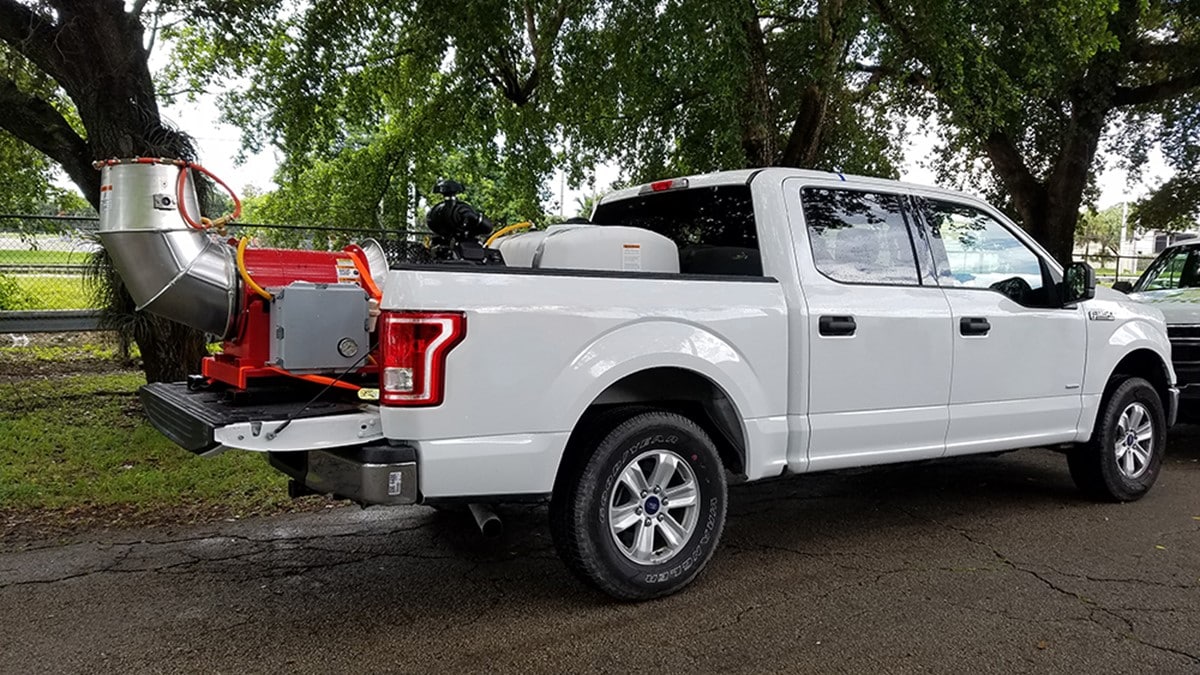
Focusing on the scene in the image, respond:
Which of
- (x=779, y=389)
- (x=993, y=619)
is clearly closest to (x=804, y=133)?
(x=779, y=389)

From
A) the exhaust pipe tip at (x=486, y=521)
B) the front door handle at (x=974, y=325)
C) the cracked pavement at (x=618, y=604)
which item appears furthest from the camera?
the front door handle at (x=974, y=325)

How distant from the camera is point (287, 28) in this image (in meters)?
9.27

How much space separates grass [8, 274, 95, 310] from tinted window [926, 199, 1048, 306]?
945 cm

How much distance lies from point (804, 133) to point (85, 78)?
718 cm

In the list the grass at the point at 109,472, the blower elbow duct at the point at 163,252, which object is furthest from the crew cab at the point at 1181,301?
the grass at the point at 109,472

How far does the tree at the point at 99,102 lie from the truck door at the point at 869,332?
546 centimetres

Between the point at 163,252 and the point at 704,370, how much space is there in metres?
2.44

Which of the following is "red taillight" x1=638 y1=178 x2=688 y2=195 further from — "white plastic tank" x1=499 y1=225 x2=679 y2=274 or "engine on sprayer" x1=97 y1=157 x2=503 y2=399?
"engine on sprayer" x1=97 y1=157 x2=503 y2=399

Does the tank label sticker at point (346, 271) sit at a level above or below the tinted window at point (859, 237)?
below

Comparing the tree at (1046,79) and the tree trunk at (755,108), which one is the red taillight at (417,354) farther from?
the tree at (1046,79)

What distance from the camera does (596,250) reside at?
4.38 metres

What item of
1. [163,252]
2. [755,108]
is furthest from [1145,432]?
[163,252]

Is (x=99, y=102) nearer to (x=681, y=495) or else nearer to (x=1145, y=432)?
(x=681, y=495)

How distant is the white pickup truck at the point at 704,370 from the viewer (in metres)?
3.46
